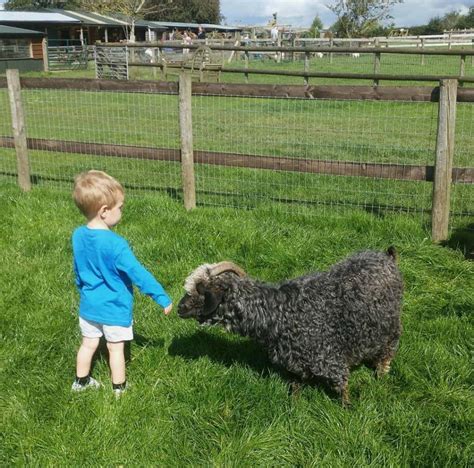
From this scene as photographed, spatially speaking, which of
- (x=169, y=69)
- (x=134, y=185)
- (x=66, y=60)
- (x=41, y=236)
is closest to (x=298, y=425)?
(x=41, y=236)

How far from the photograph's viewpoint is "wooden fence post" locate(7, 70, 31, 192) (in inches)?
331

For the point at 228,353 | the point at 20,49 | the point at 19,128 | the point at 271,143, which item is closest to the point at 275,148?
the point at 271,143

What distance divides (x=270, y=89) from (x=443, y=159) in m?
2.25

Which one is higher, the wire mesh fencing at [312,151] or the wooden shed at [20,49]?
the wooden shed at [20,49]

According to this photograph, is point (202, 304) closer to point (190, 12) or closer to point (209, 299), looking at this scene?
point (209, 299)

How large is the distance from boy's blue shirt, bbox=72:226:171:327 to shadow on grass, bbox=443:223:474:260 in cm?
356

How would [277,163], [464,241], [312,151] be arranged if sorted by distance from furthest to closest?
[312,151], [277,163], [464,241]

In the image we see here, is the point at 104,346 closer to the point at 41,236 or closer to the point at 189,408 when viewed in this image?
the point at 189,408

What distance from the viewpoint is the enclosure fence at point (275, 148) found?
6.34 meters

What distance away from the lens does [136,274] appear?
348 cm

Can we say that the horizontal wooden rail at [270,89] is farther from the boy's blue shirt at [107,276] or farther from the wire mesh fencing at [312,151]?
the boy's blue shirt at [107,276]

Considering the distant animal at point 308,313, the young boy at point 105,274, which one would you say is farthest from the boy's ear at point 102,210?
the distant animal at point 308,313

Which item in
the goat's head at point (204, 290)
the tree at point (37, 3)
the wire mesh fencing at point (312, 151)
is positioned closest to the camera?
the goat's head at point (204, 290)

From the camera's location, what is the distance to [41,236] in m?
6.35
